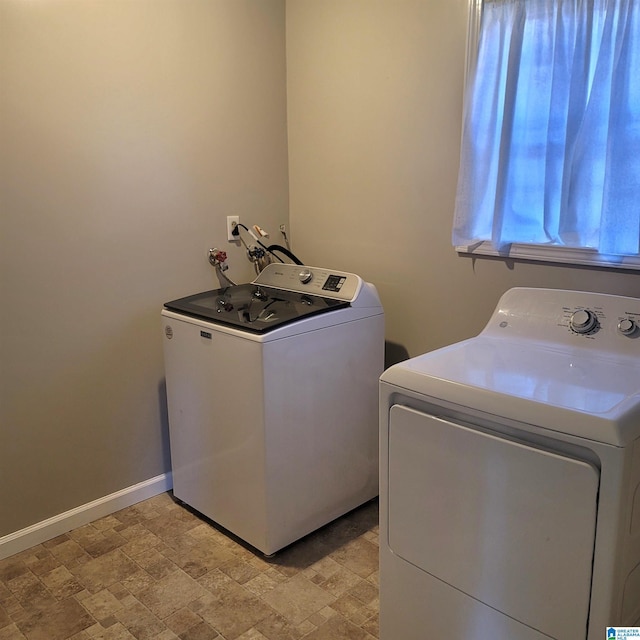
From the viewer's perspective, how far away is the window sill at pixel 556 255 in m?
1.86

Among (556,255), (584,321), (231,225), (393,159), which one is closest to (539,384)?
(584,321)

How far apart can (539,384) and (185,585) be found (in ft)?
4.50

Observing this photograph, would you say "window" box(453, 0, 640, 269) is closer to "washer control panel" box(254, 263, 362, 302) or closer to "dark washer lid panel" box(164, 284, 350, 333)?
"washer control panel" box(254, 263, 362, 302)

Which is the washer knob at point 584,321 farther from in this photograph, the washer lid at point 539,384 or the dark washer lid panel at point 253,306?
the dark washer lid panel at point 253,306

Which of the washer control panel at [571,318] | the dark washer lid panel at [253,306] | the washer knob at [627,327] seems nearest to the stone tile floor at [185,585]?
the dark washer lid panel at [253,306]

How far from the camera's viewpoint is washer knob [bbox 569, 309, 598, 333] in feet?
5.71

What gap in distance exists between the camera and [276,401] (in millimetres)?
2092

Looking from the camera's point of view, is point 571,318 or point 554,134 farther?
point 554,134

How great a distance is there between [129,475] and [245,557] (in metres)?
0.65

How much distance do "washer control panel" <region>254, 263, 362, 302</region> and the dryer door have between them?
0.84m

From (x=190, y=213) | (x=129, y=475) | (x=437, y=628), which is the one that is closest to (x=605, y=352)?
(x=437, y=628)

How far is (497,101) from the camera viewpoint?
203 centimetres

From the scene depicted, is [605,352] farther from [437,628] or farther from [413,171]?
[413,171]

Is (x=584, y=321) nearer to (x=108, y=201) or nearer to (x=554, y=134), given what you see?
(x=554, y=134)
